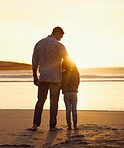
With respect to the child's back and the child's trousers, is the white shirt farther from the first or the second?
the child's trousers

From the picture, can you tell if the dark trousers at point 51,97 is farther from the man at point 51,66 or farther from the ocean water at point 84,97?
the ocean water at point 84,97

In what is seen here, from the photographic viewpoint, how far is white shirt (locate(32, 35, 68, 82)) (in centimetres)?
533

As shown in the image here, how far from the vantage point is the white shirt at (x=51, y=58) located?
5328 mm

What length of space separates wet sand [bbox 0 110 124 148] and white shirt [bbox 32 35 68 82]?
95 centimetres

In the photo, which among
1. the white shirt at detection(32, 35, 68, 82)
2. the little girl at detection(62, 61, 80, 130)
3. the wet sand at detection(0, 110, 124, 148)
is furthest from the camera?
the little girl at detection(62, 61, 80, 130)

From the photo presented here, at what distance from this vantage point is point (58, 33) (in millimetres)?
5430

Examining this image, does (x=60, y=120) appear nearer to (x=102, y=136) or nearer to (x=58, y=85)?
(x=58, y=85)

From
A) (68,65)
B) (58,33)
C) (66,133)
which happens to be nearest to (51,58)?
(68,65)

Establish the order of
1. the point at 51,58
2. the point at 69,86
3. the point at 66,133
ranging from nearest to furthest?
the point at 66,133 → the point at 51,58 → the point at 69,86

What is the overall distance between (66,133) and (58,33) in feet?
5.73

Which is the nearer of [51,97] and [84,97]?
[51,97]

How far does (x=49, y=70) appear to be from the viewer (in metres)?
5.32

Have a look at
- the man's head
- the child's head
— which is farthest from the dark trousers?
the man's head

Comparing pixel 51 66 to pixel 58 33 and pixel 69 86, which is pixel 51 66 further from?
pixel 58 33
